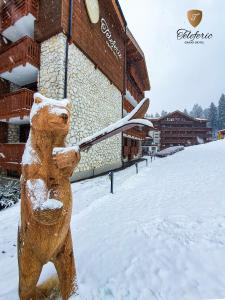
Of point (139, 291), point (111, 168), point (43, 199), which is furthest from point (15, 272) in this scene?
point (111, 168)

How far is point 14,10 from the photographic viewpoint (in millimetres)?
9023

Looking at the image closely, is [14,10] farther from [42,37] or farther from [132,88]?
[132,88]

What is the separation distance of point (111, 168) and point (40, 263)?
11.9 metres

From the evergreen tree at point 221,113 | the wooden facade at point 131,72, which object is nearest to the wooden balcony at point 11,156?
the wooden facade at point 131,72

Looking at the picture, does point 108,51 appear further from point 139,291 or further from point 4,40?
point 139,291

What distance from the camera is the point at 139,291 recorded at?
7.23 feet

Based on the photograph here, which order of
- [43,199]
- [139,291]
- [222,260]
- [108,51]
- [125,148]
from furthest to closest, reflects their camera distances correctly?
1. [125,148]
2. [108,51]
3. [222,260]
4. [139,291]
5. [43,199]

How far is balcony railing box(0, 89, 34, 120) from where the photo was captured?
830cm

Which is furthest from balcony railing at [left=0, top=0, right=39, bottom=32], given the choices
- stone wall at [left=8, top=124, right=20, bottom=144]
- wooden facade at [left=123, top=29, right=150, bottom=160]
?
wooden facade at [left=123, top=29, right=150, bottom=160]

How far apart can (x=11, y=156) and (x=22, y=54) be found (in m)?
4.53

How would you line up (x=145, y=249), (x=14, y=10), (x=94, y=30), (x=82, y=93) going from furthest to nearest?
1. (x=94, y=30)
2. (x=82, y=93)
3. (x=14, y=10)
4. (x=145, y=249)

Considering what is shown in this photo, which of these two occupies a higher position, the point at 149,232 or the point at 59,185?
the point at 59,185

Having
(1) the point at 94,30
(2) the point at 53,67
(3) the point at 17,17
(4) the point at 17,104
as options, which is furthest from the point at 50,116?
(1) the point at 94,30

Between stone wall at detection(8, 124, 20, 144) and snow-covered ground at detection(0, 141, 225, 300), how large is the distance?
6.44 metres
